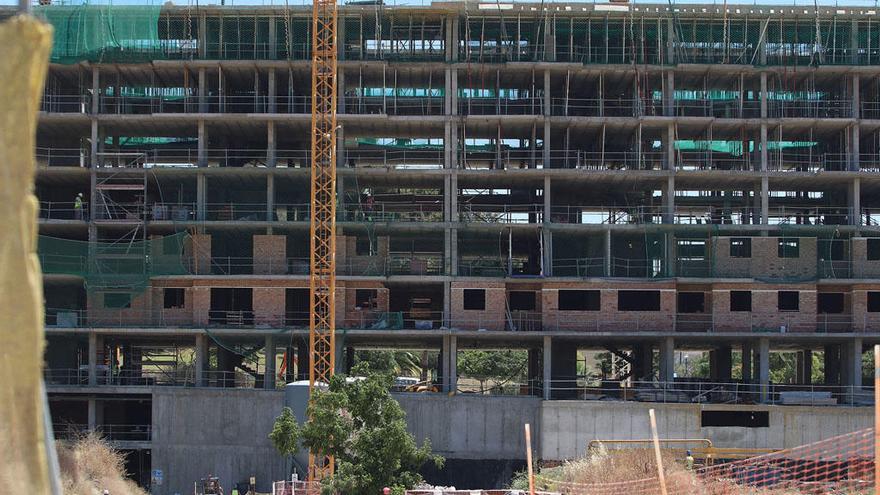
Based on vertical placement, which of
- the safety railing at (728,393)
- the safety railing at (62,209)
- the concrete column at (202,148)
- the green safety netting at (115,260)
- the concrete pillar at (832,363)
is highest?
the concrete column at (202,148)

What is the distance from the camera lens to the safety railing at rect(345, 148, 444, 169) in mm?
53031

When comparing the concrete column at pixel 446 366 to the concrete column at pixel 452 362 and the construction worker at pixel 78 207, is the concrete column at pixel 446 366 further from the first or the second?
the construction worker at pixel 78 207

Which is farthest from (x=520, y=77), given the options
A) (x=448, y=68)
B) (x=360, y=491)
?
(x=360, y=491)

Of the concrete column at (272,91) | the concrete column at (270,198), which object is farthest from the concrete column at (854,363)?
the concrete column at (272,91)

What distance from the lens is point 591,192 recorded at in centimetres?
5506

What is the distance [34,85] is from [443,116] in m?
45.4

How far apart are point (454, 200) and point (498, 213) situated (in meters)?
5.10

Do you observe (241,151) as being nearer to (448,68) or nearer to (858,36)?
(448,68)

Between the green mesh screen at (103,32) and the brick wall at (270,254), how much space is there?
454 inches

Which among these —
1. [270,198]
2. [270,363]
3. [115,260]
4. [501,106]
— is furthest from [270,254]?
[501,106]

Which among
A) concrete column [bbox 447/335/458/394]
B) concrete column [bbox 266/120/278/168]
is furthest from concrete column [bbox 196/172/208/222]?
concrete column [bbox 447/335/458/394]

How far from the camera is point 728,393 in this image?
47.8 m

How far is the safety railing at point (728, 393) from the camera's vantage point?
45906 mm

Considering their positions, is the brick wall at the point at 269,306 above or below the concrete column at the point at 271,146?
below
